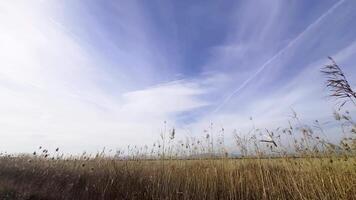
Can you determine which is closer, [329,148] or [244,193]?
[329,148]

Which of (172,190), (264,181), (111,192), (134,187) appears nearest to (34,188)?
(111,192)

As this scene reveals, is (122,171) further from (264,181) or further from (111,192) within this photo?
(264,181)

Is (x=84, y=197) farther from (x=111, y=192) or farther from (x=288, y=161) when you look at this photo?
(x=288, y=161)

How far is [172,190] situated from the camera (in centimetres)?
647

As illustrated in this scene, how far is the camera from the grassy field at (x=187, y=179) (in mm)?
A: 5062

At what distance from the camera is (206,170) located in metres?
7.07

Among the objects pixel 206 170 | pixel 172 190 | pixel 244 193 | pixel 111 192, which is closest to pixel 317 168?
pixel 244 193

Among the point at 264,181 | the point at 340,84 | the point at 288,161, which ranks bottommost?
the point at 264,181

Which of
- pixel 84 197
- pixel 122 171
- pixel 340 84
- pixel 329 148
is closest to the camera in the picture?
pixel 340 84

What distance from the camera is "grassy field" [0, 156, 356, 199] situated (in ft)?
16.6

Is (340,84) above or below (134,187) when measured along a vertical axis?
above

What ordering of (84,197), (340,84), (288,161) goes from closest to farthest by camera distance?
(340,84) → (288,161) → (84,197)

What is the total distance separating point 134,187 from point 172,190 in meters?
1.20

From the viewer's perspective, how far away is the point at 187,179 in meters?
6.74
